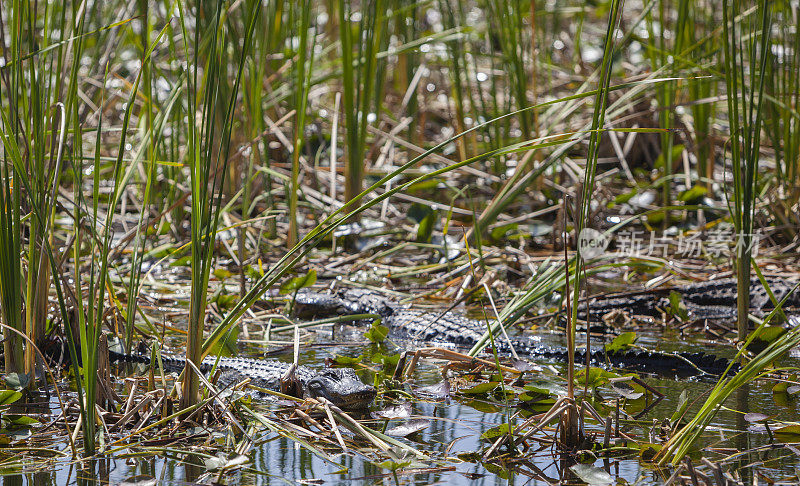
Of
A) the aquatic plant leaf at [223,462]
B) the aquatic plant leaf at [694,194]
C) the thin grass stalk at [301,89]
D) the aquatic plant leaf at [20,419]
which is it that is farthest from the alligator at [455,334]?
the aquatic plant leaf at [694,194]

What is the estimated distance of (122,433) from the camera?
163 centimetres

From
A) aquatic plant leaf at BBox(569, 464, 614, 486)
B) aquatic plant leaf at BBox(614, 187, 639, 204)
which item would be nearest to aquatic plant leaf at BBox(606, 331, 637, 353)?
aquatic plant leaf at BBox(569, 464, 614, 486)

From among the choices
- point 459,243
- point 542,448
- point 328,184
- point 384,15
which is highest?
point 384,15

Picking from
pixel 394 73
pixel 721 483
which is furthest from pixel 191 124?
pixel 394 73

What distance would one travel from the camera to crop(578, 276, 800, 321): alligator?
9.30 feet

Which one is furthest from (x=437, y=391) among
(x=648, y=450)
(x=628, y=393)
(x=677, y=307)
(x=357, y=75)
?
(x=357, y=75)

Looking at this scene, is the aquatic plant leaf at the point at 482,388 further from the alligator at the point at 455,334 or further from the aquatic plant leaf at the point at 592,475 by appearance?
the aquatic plant leaf at the point at 592,475

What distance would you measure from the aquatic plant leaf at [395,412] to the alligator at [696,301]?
3.78 ft

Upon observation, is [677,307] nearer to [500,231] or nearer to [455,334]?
[455,334]

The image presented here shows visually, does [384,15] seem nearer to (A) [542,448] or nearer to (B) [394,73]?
(B) [394,73]

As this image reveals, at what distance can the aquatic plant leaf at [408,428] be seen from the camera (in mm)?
1695

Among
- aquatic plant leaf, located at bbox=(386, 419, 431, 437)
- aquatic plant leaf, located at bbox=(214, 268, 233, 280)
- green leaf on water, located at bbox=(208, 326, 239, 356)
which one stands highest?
aquatic plant leaf, located at bbox=(214, 268, 233, 280)

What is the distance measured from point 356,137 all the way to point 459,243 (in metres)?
0.68

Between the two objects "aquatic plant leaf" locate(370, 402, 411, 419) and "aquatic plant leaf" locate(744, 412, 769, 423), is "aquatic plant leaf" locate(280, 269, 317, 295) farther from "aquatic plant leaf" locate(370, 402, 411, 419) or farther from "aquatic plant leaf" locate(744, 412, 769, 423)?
"aquatic plant leaf" locate(744, 412, 769, 423)
